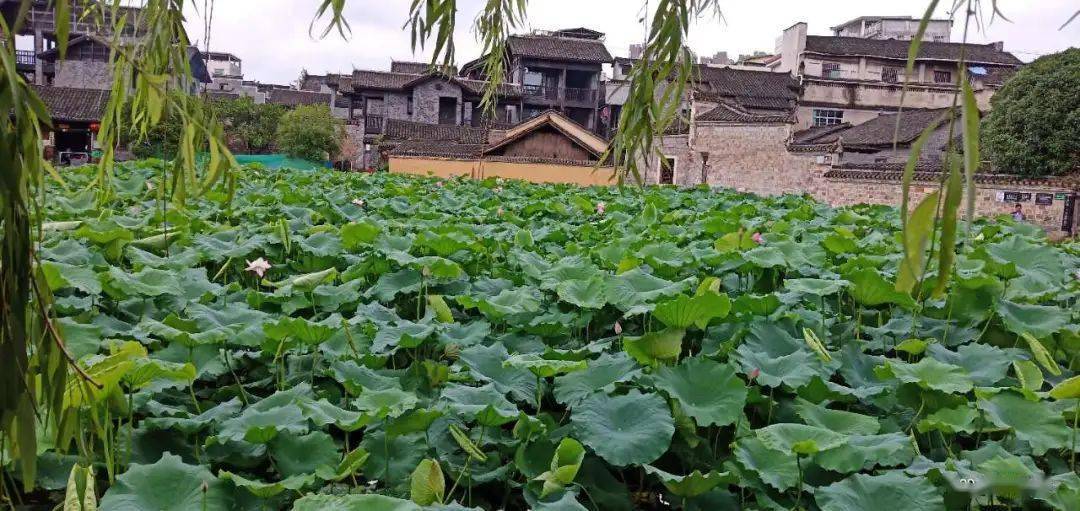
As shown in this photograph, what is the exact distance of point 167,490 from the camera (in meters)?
1.17

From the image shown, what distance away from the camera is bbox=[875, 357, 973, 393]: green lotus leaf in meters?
1.51

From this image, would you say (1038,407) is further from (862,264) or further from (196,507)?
(196,507)

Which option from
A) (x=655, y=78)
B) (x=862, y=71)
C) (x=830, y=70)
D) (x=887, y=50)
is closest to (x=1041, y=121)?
(x=830, y=70)

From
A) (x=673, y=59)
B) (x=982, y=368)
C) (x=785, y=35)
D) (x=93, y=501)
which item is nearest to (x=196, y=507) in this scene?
(x=93, y=501)

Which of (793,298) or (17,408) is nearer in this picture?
(17,408)

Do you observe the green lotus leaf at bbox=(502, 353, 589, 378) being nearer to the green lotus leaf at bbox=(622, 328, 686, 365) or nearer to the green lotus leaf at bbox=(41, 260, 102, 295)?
the green lotus leaf at bbox=(622, 328, 686, 365)

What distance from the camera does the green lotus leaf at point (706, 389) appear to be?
4.65 feet

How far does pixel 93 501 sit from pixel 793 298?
5.52ft

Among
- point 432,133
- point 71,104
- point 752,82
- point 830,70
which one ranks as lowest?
point 432,133

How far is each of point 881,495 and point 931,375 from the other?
1.50 feet

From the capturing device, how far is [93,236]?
8.82ft

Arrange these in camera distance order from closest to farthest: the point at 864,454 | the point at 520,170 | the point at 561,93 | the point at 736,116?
the point at 864,454 < the point at 736,116 < the point at 520,170 < the point at 561,93

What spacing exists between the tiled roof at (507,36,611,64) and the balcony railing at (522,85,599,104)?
39.9 inches

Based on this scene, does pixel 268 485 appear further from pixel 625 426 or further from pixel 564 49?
pixel 564 49
